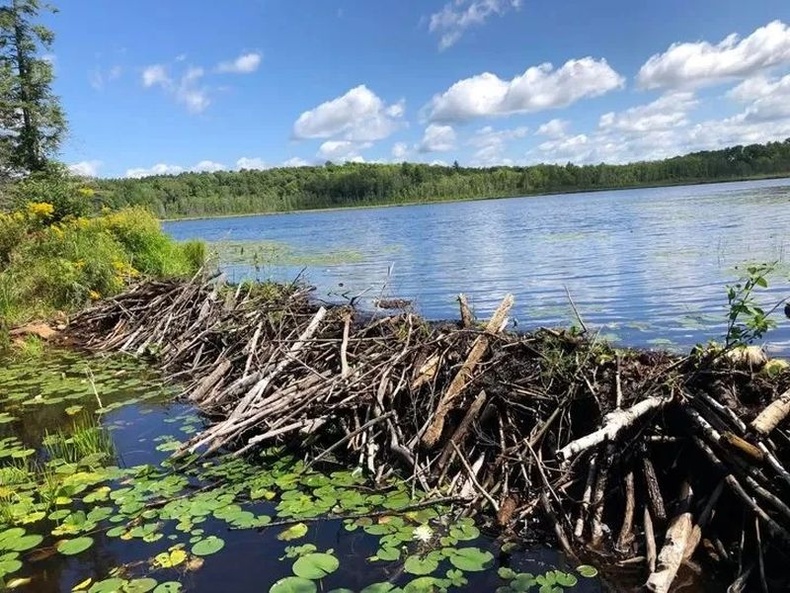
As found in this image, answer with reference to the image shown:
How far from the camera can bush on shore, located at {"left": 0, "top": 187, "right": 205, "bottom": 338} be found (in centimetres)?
1312

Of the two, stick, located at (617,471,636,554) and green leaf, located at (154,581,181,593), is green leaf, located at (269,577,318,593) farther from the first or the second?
stick, located at (617,471,636,554)

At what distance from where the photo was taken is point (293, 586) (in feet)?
11.9

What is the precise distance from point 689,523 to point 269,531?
2.89 metres

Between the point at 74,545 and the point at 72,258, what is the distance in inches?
468

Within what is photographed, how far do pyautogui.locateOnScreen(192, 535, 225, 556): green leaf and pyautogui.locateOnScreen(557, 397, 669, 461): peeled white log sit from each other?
97.4 inches

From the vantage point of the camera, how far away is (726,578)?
3506 mm

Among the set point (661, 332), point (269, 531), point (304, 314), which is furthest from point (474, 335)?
point (661, 332)

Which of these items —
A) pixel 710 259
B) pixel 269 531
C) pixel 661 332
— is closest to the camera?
pixel 269 531

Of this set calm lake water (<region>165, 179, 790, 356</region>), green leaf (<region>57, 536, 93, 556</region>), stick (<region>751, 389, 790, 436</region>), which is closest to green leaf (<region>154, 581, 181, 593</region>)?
green leaf (<region>57, 536, 93, 556</region>)

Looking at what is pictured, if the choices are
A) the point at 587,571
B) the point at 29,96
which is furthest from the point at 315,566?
the point at 29,96

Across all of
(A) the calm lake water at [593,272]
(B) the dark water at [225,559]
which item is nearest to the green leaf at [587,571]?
(B) the dark water at [225,559]

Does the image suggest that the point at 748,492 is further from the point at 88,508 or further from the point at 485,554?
the point at 88,508

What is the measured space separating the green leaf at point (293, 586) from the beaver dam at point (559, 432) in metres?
1.30

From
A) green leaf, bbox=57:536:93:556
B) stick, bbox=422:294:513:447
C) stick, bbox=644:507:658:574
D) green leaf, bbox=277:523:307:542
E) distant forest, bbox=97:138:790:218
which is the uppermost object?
distant forest, bbox=97:138:790:218
